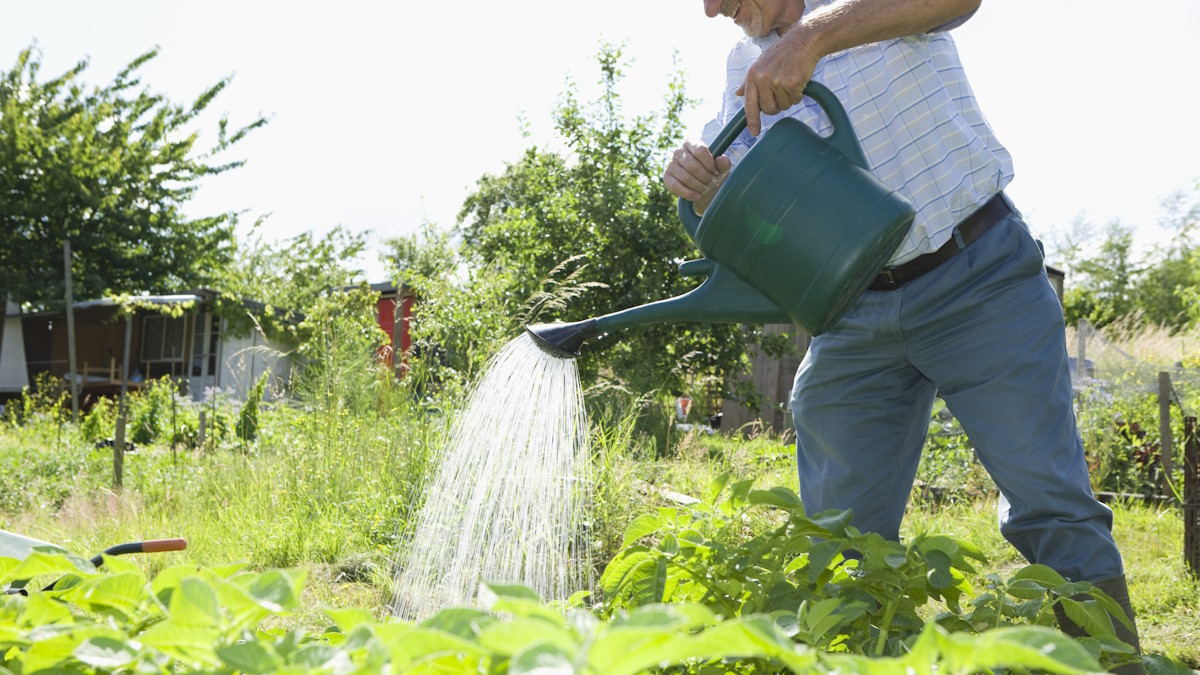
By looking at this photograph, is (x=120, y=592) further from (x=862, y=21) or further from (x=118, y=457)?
(x=118, y=457)

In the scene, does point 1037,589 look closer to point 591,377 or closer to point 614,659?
point 614,659

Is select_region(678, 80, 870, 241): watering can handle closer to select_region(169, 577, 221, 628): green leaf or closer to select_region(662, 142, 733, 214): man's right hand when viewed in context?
select_region(662, 142, 733, 214): man's right hand

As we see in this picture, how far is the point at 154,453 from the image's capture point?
25.3ft

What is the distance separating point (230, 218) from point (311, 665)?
80.6 ft

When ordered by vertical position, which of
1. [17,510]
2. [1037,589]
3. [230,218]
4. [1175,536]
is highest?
[230,218]

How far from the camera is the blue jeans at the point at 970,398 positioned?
1.41 metres

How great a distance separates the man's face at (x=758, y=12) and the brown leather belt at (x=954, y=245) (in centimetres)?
53

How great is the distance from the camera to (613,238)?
856 cm

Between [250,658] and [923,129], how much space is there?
1431mm

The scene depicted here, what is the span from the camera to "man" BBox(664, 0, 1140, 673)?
4.61 ft

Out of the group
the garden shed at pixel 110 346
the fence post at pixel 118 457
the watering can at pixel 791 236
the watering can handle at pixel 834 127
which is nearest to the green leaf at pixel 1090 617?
the watering can at pixel 791 236

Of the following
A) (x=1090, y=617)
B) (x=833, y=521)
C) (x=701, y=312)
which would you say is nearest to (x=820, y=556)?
(x=833, y=521)

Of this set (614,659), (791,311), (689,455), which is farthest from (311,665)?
(689,455)

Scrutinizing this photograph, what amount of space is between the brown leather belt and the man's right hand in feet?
1.09
